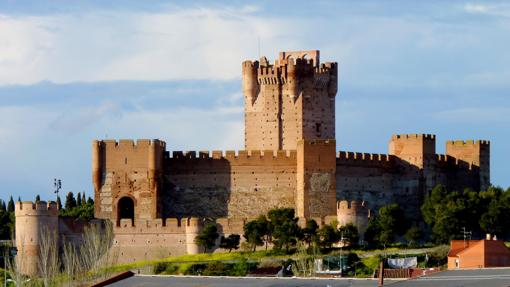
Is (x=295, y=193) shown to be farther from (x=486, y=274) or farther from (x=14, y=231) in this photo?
(x=486, y=274)

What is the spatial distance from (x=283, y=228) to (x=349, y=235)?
287cm

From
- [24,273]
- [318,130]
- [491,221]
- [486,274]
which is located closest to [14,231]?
[24,273]

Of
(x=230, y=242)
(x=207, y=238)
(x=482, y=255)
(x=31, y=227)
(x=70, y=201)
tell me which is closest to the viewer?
(x=482, y=255)

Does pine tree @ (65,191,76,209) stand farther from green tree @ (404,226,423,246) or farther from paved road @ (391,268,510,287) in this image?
paved road @ (391,268,510,287)

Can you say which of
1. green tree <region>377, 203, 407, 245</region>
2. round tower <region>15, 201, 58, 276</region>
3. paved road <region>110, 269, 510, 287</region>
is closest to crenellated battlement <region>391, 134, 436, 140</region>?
green tree <region>377, 203, 407, 245</region>

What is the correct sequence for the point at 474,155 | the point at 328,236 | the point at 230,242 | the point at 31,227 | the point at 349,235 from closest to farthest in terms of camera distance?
the point at 328,236 < the point at 349,235 < the point at 230,242 < the point at 31,227 < the point at 474,155

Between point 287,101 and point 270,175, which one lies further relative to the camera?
point 287,101

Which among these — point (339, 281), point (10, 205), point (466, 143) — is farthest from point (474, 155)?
point (339, 281)

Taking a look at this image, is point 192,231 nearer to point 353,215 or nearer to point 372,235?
point 353,215

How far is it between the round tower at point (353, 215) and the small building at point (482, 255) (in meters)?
7.80

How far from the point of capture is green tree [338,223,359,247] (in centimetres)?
9000

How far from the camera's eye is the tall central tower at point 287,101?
99062 mm

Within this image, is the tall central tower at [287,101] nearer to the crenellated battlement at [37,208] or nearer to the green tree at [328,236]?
the green tree at [328,236]

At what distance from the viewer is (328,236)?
8975 cm
